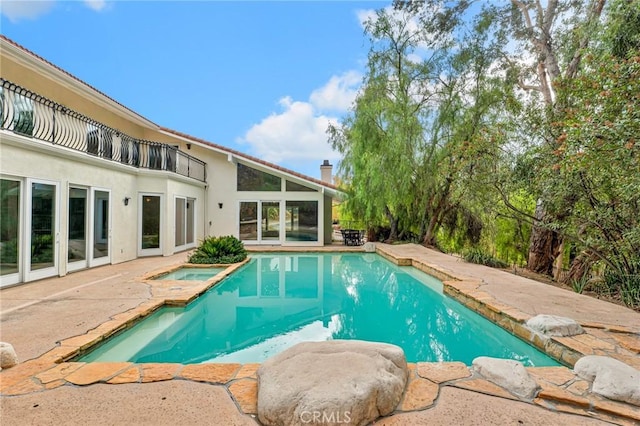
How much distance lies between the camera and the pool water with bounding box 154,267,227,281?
8.81 metres

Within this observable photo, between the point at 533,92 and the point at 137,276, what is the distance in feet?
53.0

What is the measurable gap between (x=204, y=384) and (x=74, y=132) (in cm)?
955

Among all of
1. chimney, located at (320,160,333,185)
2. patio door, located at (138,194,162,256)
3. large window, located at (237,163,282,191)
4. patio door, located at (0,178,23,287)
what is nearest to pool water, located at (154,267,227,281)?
patio door, located at (0,178,23,287)

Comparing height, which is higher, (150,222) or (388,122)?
(388,122)

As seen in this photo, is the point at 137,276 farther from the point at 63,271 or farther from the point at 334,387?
the point at 334,387

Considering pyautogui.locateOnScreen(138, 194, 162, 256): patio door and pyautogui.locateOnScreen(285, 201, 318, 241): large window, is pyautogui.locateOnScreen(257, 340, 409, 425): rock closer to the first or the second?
pyautogui.locateOnScreen(138, 194, 162, 256): patio door

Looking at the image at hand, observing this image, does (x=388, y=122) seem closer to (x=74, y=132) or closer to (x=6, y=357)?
(x=74, y=132)

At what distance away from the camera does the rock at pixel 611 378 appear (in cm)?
290

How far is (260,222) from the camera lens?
1686cm

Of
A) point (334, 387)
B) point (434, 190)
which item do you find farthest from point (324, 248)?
point (334, 387)

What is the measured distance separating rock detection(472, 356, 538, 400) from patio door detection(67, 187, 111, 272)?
386 inches

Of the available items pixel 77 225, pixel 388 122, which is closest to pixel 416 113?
pixel 388 122

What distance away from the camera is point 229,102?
2038 centimetres

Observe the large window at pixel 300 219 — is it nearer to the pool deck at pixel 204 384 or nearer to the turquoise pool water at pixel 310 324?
the turquoise pool water at pixel 310 324
